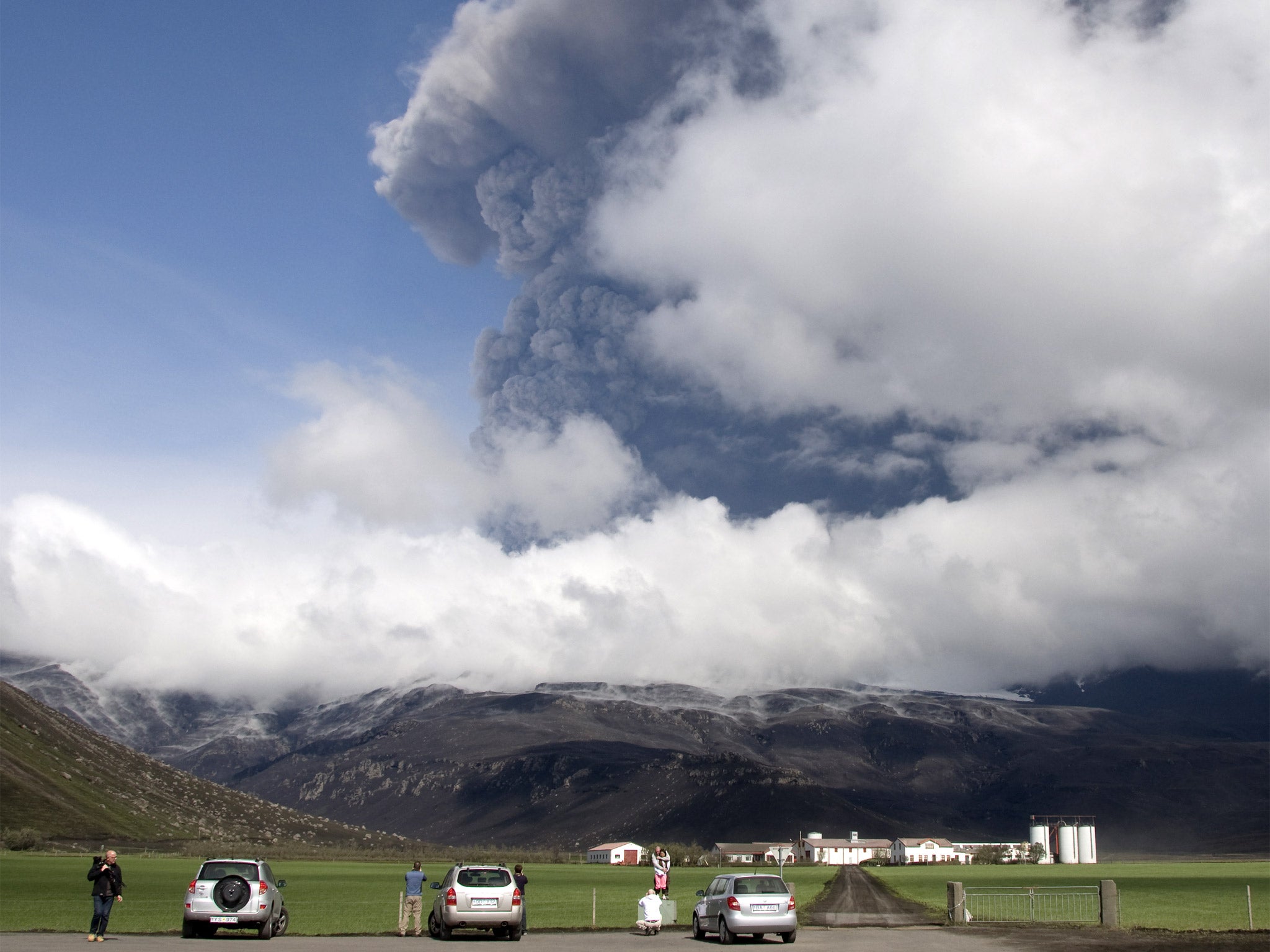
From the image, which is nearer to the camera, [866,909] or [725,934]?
[725,934]

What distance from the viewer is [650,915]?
4659 centimetres

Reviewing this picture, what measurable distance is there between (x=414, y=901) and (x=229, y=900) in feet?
28.0

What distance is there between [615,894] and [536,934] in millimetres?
54346

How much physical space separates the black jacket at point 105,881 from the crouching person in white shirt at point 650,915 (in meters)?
19.4

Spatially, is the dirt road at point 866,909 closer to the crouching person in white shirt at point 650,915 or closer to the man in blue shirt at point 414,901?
the crouching person in white shirt at point 650,915

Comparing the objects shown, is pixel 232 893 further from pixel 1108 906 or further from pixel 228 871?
pixel 1108 906

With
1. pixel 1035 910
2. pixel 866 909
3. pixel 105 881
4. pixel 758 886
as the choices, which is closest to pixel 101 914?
pixel 105 881

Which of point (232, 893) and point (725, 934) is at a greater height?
point (232, 893)

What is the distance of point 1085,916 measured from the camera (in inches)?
2362

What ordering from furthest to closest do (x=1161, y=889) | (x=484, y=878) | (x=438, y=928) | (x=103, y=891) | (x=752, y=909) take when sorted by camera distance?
(x=1161, y=889) → (x=438, y=928) → (x=484, y=878) → (x=752, y=909) → (x=103, y=891)

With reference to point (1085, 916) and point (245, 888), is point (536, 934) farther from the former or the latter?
point (1085, 916)

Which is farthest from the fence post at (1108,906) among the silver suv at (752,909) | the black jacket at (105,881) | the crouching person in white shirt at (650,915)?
the black jacket at (105,881)

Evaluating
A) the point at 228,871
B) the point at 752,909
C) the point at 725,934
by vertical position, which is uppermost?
the point at 228,871

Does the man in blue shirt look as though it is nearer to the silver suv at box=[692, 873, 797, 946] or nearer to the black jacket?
the black jacket
